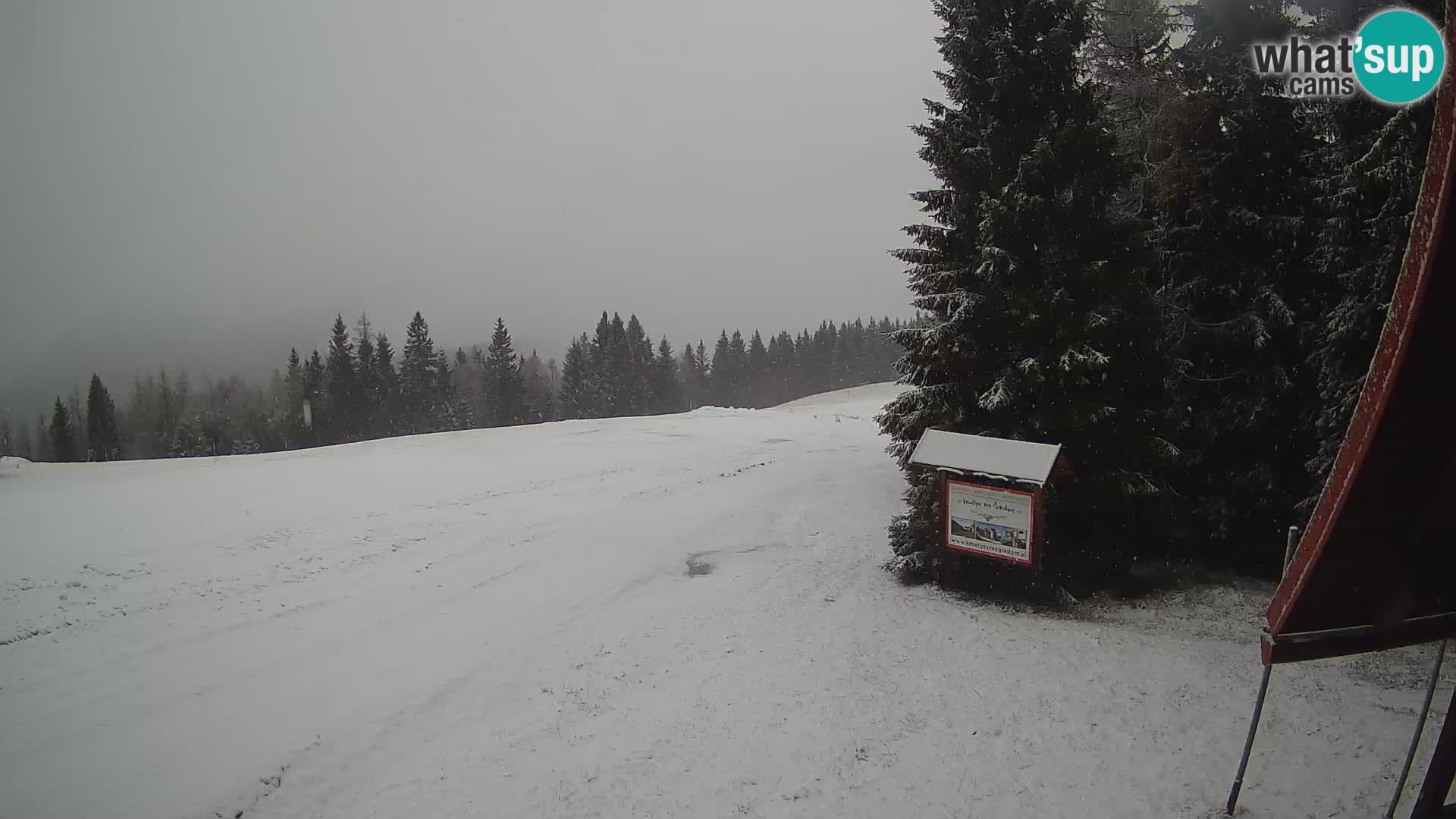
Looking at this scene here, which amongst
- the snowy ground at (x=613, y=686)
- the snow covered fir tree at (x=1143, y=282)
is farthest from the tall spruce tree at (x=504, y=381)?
the snow covered fir tree at (x=1143, y=282)

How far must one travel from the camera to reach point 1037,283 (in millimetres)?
11539

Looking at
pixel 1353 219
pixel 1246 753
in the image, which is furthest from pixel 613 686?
pixel 1353 219

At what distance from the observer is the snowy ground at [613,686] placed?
6711mm

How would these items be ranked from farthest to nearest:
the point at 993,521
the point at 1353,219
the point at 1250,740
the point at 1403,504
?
the point at 993,521 < the point at 1353,219 < the point at 1250,740 < the point at 1403,504

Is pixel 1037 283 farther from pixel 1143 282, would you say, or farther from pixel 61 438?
pixel 61 438

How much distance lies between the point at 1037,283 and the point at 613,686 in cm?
993

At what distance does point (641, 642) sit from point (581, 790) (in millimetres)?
3453

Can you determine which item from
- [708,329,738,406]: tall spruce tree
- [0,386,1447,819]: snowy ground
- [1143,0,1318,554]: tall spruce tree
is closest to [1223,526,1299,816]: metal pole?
[0,386,1447,819]: snowy ground

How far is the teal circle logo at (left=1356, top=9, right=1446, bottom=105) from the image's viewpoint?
8.62m

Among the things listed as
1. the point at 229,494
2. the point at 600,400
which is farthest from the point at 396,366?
the point at 229,494

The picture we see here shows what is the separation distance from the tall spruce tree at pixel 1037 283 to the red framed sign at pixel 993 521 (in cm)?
65

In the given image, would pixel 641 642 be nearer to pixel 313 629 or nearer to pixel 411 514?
pixel 313 629

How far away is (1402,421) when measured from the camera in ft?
10.6

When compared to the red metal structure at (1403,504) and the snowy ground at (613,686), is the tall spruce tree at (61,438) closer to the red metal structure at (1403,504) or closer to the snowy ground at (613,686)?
the snowy ground at (613,686)
